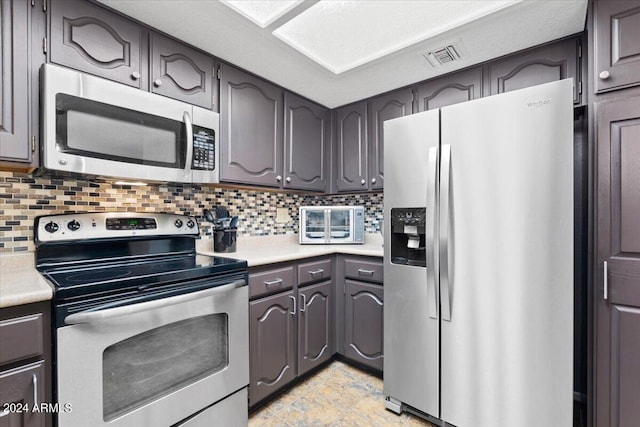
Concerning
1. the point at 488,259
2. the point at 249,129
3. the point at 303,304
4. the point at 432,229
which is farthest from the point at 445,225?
the point at 249,129

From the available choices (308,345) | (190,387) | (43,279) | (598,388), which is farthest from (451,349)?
(43,279)

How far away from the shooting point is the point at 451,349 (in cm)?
150

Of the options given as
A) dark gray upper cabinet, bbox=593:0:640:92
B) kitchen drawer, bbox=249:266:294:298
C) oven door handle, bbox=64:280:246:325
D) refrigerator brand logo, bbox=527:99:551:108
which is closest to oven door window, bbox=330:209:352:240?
kitchen drawer, bbox=249:266:294:298

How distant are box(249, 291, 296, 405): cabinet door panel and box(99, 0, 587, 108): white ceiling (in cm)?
145

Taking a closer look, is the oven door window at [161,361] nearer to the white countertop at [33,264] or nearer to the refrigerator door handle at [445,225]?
the white countertop at [33,264]

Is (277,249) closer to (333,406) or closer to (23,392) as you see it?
(333,406)

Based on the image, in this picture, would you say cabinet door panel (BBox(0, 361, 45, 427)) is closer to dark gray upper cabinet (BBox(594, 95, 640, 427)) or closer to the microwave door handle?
the microwave door handle

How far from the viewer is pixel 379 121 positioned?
2.41 metres

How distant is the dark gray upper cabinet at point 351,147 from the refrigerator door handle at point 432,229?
967 millimetres

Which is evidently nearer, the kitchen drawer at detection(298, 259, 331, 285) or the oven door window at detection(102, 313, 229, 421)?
the oven door window at detection(102, 313, 229, 421)

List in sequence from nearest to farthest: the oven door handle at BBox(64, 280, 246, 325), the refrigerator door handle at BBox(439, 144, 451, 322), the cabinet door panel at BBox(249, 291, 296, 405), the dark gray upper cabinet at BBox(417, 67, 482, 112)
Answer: the oven door handle at BBox(64, 280, 246, 325) → the refrigerator door handle at BBox(439, 144, 451, 322) → the cabinet door panel at BBox(249, 291, 296, 405) → the dark gray upper cabinet at BBox(417, 67, 482, 112)

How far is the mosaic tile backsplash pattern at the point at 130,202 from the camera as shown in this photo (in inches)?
53.7

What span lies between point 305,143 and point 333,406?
1.84m

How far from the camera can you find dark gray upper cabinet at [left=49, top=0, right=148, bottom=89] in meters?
1.28
